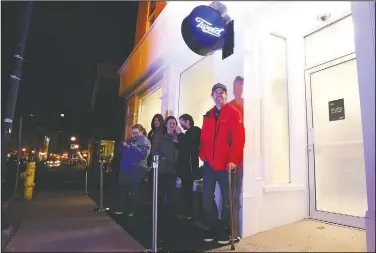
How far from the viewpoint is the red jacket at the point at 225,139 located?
3.43m

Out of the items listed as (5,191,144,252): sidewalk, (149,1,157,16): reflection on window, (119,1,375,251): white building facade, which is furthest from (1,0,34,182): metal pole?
(149,1,157,16): reflection on window

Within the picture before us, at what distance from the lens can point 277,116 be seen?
13.9 ft

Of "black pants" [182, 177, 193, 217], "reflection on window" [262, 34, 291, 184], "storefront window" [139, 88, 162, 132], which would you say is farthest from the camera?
"storefront window" [139, 88, 162, 132]

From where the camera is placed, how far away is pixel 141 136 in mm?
4906

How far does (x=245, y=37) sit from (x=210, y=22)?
576 mm

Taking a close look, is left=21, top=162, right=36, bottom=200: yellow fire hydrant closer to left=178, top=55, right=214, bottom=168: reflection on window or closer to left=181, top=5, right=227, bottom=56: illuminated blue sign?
left=178, top=55, right=214, bottom=168: reflection on window

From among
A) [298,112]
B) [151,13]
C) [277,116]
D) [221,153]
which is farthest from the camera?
[151,13]

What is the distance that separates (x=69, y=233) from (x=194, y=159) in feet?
6.87

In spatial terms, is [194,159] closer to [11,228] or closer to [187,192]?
[187,192]

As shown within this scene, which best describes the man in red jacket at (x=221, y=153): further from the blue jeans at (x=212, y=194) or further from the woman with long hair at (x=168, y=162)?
the woman with long hair at (x=168, y=162)

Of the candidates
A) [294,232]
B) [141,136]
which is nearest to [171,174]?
[141,136]

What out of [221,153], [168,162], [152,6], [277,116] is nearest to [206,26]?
[277,116]

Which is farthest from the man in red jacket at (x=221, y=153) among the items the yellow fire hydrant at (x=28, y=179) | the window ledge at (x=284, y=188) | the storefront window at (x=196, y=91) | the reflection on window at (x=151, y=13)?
the reflection on window at (x=151, y=13)

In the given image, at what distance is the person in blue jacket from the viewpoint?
4.90m
